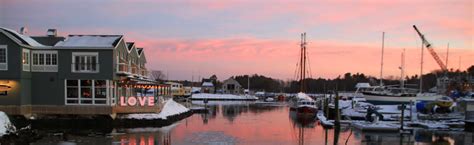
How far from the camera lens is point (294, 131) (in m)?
36.0

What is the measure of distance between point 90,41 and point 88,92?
427 cm

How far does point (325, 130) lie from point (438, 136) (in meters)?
8.64

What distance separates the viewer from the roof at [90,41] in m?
35.7

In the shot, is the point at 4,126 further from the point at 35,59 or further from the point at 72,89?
the point at 35,59

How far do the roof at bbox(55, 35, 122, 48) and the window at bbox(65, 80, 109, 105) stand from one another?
2924 millimetres

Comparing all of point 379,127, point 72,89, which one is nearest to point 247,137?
point 379,127

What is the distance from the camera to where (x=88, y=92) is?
117 feet

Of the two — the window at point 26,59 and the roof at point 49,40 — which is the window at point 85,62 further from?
the roof at point 49,40

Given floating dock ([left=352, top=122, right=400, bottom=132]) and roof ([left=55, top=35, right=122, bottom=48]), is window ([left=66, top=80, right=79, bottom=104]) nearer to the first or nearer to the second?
roof ([left=55, top=35, right=122, bottom=48])

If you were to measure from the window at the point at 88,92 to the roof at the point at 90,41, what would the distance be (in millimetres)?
2924

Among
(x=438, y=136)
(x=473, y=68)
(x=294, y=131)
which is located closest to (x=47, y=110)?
(x=294, y=131)

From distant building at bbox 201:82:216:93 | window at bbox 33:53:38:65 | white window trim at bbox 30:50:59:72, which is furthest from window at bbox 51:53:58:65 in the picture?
distant building at bbox 201:82:216:93

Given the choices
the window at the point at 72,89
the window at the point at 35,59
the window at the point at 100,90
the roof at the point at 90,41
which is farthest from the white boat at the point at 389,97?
the window at the point at 35,59

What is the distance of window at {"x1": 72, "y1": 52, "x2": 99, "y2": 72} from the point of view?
35.2 metres
